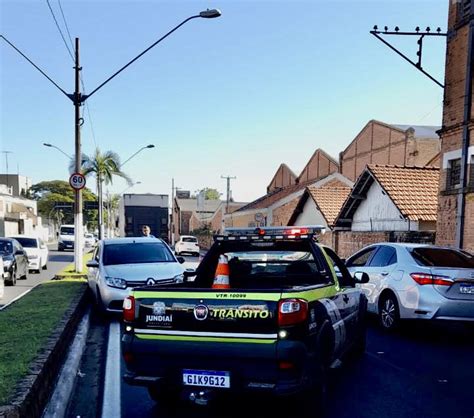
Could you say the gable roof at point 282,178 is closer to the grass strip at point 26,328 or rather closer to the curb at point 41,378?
the grass strip at point 26,328

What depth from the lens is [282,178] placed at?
186 feet

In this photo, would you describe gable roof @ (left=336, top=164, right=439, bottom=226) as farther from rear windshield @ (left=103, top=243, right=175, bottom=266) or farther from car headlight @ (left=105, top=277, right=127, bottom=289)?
car headlight @ (left=105, top=277, right=127, bottom=289)

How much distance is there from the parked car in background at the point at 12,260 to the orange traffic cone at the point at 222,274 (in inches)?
423

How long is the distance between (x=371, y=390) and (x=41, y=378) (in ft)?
11.1

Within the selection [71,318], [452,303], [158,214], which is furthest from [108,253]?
[158,214]

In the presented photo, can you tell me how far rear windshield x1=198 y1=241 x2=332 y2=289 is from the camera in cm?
571

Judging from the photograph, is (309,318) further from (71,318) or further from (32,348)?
(71,318)

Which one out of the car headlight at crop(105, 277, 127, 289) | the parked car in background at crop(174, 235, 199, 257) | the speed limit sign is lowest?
the parked car in background at crop(174, 235, 199, 257)

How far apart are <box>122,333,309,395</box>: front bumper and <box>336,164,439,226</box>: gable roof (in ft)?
48.6

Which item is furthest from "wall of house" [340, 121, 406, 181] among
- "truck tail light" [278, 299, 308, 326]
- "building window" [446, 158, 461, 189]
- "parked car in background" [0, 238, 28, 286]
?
"truck tail light" [278, 299, 308, 326]

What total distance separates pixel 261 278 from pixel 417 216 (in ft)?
42.6

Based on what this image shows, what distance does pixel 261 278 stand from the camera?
6086 mm

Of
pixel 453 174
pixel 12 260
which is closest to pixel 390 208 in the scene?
pixel 453 174

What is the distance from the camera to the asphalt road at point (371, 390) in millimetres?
4582
